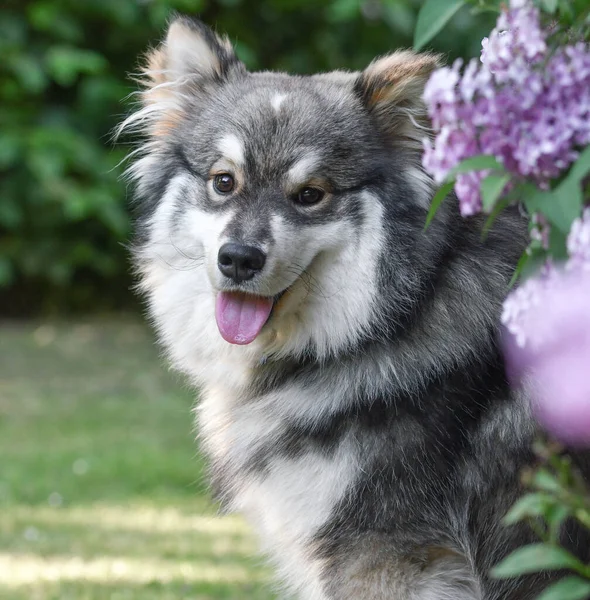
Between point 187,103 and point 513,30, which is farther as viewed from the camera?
point 187,103

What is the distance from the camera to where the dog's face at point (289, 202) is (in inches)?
109

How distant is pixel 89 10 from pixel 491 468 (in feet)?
23.6

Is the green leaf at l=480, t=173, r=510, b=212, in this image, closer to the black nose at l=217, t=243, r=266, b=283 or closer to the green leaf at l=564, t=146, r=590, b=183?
the green leaf at l=564, t=146, r=590, b=183

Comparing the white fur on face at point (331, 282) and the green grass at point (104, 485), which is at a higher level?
the white fur on face at point (331, 282)

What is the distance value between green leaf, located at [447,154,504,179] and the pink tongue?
53.0 inches

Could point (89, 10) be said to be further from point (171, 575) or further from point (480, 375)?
point (480, 375)

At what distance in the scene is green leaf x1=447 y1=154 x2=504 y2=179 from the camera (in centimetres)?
153

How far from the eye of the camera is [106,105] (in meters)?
8.84

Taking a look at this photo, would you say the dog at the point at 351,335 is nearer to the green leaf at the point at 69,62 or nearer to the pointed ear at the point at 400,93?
the pointed ear at the point at 400,93

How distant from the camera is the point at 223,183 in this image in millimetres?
2906

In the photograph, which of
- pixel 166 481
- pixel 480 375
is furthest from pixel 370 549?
pixel 166 481

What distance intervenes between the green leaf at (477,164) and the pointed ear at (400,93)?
4.27 feet

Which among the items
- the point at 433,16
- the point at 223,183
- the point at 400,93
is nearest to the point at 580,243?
the point at 433,16

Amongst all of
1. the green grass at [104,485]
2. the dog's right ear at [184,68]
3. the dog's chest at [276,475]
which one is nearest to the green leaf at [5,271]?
the green grass at [104,485]
